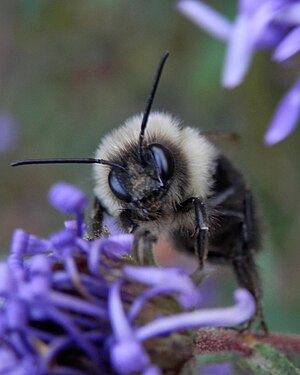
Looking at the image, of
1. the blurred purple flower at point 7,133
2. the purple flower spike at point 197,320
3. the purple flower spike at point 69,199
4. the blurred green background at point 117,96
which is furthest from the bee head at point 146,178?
the blurred purple flower at point 7,133

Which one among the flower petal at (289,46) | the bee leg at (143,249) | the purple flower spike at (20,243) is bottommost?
the bee leg at (143,249)

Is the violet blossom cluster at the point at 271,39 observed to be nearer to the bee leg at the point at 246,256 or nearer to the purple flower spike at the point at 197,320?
the bee leg at the point at 246,256

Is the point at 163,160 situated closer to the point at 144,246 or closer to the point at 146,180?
the point at 146,180

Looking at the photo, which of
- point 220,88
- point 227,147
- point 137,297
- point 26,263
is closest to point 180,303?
point 137,297

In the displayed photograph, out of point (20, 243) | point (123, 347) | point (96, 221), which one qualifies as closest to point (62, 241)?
point (20, 243)

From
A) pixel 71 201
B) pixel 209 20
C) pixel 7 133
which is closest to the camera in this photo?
pixel 71 201
